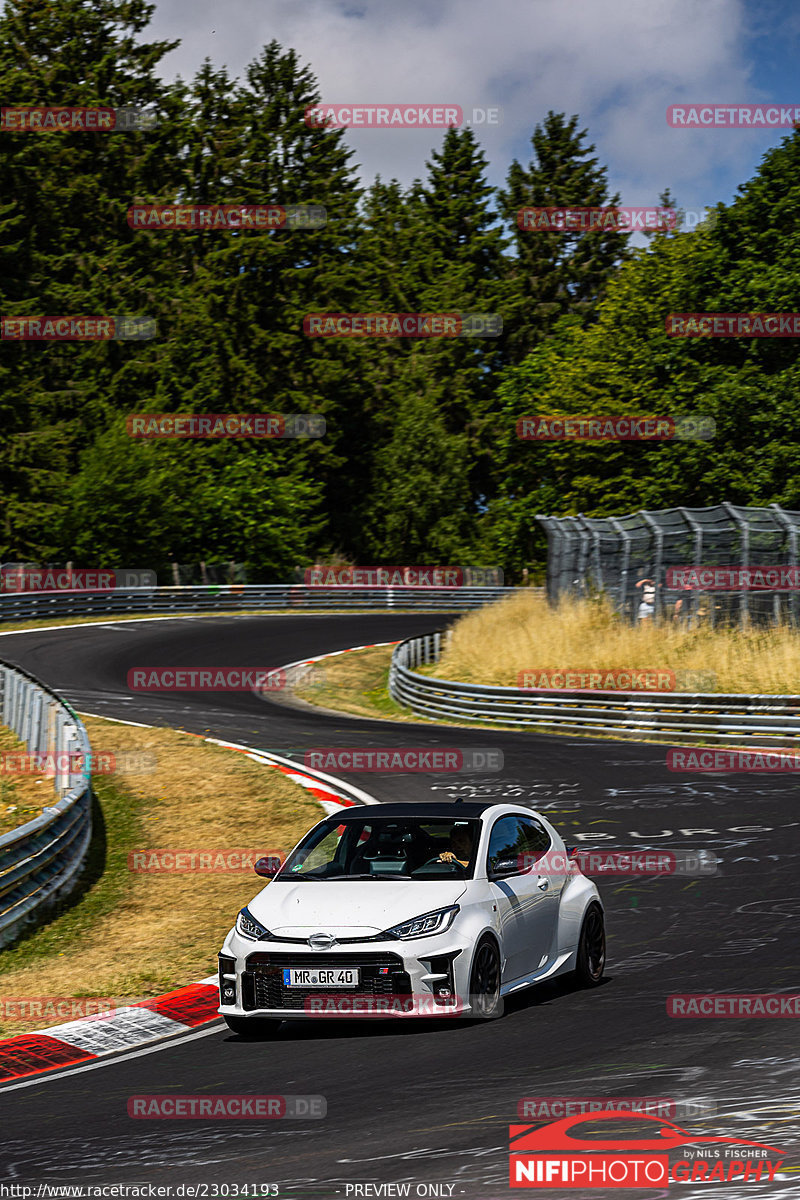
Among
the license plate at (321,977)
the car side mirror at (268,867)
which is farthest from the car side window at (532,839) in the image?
the license plate at (321,977)

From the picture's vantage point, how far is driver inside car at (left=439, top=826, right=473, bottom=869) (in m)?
9.21

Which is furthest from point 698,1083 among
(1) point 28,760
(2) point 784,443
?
(2) point 784,443

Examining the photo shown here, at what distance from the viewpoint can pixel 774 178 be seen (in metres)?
48.2

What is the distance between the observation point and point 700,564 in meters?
29.9

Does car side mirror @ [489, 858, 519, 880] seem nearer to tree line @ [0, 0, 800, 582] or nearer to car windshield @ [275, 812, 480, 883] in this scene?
car windshield @ [275, 812, 480, 883]

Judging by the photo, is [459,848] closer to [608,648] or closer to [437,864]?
[437,864]

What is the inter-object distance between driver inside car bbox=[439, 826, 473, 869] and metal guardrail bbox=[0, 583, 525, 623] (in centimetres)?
3790

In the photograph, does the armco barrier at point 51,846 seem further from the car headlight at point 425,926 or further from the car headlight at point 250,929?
the car headlight at point 425,926

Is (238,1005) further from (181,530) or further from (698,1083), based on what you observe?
(181,530)

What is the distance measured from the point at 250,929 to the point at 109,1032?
4.31 feet

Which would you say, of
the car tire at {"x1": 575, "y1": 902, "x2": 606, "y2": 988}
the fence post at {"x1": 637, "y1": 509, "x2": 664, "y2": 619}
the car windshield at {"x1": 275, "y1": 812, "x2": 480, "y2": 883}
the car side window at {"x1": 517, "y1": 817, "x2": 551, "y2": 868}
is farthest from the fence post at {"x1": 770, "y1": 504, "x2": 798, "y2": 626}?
A: the car windshield at {"x1": 275, "y1": 812, "x2": 480, "y2": 883}

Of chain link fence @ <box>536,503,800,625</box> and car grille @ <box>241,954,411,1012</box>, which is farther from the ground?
chain link fence @ <box>536,503,800,625</box>

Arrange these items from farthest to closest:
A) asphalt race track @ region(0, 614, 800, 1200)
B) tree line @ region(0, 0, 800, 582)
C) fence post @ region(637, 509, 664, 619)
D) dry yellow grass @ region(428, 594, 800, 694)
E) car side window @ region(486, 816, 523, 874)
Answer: tree line @ region(0, 0, 800, 582), fence post @ region(637, 509, 664, 619), dry yellow grass @ region(428, 594, 800, 694), car side window @ region(486, 816, 523, 874), asphalt race track @ region(0, 614, 800, 1200)

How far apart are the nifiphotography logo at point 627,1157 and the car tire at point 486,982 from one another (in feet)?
6.96
